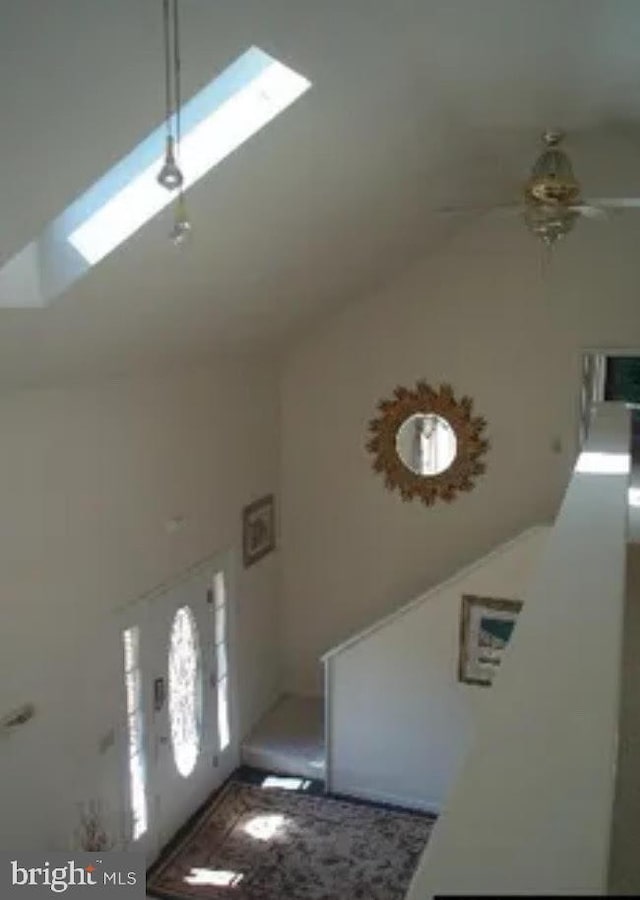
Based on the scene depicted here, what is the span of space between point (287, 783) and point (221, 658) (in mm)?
1247

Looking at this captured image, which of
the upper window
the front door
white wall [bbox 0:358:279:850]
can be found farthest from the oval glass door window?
the upper window

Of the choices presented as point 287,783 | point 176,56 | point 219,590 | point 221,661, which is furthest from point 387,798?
point 176,56

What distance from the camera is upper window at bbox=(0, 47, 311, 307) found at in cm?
323

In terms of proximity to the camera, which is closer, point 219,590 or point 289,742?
point 219,590

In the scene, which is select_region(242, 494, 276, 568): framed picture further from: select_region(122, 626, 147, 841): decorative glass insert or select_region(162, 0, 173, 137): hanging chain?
select_region(162, 0, 173, 137): hanging chain

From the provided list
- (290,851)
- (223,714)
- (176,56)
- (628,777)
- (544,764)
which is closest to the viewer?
(544,764)

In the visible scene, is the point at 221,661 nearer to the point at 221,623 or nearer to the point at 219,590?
the point at 221,623

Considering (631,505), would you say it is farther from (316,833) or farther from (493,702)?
(316,833)

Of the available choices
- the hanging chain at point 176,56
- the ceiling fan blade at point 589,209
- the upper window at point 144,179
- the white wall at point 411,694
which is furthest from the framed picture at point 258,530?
the hanging chain at point 176,56

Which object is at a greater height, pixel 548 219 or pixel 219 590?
pixel 548 219

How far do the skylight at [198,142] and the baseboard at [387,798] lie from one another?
5.07 meters

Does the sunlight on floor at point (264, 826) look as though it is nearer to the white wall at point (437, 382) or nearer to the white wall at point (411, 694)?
the white wall at point (411, 694)

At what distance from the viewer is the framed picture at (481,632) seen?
6.55 metres

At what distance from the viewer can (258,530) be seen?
7.39 metres
